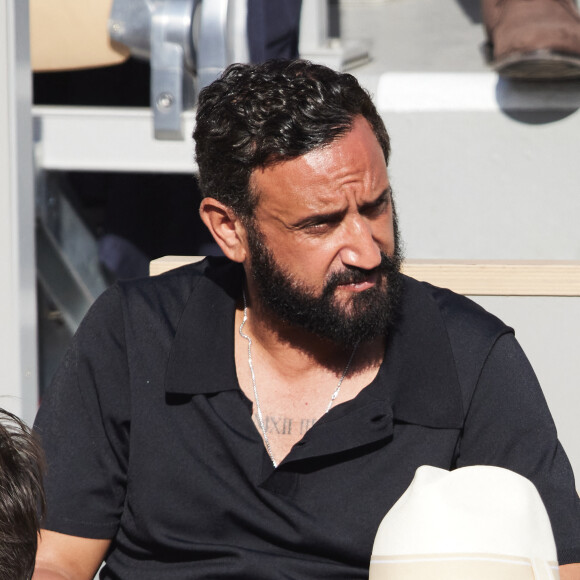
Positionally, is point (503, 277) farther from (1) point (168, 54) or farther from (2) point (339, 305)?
(1) point (168, 54)

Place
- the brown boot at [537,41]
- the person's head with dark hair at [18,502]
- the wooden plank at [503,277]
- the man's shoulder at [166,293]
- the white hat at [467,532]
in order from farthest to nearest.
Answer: the brown boot at [537,41], the wooden plank at [503,277], the man's shoulder at [166,293], the white hat at [467,532], the person's head with dark hair at [18,502]

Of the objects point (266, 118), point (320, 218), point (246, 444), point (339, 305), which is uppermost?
point (266, 118)

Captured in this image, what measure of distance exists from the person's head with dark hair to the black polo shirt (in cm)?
52

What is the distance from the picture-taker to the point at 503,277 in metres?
2.02


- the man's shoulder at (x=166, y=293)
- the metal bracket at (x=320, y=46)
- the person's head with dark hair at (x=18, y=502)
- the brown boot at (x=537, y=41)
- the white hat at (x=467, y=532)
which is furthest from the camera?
the metal bracket at (x=320, y=46)

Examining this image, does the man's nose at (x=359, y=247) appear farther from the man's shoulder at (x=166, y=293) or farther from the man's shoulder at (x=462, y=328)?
the man's shoulder at (x=166, y=293)

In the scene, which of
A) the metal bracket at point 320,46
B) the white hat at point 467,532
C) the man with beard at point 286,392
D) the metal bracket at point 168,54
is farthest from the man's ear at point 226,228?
the metal bracket at point 320,46

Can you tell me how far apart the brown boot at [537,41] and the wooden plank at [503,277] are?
2.68 feet

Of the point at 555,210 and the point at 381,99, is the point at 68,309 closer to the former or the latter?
the point at 381,99

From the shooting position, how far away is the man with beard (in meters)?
1.58

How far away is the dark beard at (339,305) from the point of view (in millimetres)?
1651

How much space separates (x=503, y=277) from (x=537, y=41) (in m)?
0.92

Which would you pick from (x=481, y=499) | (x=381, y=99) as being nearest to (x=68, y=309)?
(x=381, y=99)

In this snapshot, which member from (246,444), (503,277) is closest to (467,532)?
(246,444)
